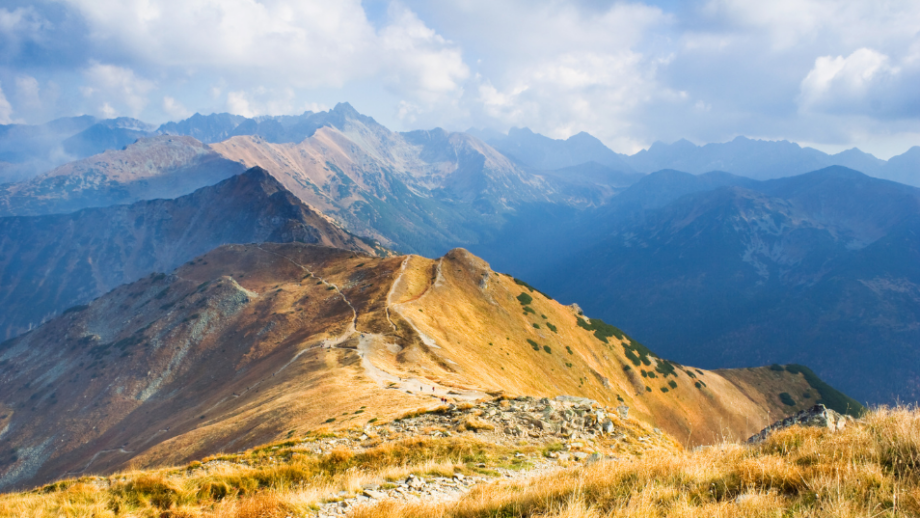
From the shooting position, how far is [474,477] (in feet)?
38.5

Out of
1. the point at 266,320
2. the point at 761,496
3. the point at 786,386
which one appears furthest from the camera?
the point at 786,386

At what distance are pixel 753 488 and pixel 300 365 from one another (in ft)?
154

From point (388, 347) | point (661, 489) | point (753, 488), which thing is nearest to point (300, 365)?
point (388, 347)

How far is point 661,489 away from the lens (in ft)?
21.7

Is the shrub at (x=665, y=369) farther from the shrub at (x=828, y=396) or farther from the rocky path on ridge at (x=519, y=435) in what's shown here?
the rocky path on ridge at (x=519, y=435)

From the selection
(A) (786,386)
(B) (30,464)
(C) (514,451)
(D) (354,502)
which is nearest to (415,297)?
(C) (514,451)

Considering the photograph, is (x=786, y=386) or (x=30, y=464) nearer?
(x=30, y=464)

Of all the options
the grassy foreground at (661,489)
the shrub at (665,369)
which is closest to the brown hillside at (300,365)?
the shrub at (665,369)

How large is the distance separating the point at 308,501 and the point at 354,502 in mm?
1073

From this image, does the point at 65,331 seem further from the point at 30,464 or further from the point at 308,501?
the point at 308,501

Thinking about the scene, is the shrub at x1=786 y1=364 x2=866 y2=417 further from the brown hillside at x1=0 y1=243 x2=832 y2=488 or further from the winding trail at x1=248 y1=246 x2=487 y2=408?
the winding trail at x1=248 y1=246 x2=487 y2=408

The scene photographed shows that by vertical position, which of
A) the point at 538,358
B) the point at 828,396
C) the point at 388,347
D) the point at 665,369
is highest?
the point at 388,347

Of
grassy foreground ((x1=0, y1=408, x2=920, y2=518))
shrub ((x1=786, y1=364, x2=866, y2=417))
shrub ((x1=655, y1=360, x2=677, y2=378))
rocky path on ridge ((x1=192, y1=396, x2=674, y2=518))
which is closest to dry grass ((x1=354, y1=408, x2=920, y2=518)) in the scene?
grassy foreground ((x1=0, y1=408, x2=920, y2=518))

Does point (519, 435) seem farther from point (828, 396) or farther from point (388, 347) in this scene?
point (828, 396)
